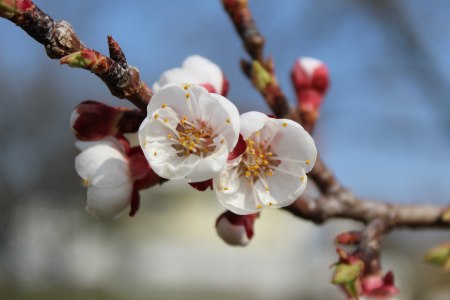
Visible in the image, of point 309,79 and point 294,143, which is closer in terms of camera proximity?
point 294,143

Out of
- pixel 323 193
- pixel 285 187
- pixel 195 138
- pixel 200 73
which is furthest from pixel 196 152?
pixel 323 193

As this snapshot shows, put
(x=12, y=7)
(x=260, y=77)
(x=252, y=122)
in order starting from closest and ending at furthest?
(x=12, y=7), (x=252, y=122), (x=260, y=77)

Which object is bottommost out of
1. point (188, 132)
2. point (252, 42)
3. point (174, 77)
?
point (188, 132)

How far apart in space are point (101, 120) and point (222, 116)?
8.1 inches

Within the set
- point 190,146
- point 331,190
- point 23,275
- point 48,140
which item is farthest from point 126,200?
point 23,275

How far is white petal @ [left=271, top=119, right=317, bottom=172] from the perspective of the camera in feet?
2.65

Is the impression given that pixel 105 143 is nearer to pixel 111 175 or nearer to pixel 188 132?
pixel 111 175

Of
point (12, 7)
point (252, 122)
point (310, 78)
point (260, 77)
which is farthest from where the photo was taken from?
point (310, 78)

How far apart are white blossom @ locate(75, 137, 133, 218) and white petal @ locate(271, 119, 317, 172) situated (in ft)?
0.77

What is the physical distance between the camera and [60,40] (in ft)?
2.19

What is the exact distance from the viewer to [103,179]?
2.99 feet

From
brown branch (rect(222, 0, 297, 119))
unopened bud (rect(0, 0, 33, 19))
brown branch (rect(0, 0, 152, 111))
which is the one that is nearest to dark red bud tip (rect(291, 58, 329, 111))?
brown branch (rect(222, 0, 297, 119))

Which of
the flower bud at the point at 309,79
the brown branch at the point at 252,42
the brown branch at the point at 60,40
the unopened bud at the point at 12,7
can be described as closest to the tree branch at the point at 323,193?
the brown branch at the point at 252,42

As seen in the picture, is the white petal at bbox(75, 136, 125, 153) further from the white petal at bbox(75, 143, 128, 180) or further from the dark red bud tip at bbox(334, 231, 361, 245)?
the dark red bud tip at bbox(334, 231, 361, 245)
